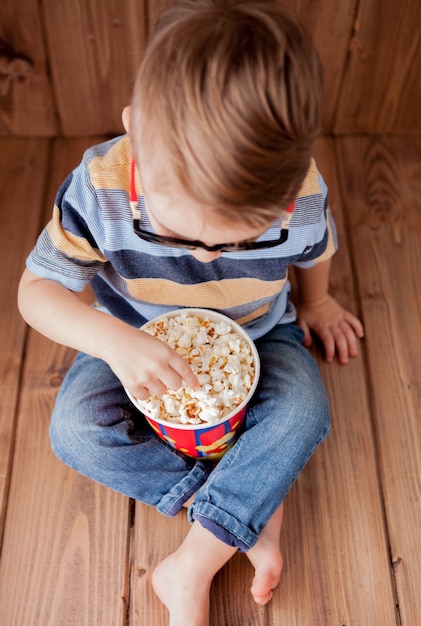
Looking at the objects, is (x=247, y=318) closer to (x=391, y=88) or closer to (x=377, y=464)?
(x=377, y=464)

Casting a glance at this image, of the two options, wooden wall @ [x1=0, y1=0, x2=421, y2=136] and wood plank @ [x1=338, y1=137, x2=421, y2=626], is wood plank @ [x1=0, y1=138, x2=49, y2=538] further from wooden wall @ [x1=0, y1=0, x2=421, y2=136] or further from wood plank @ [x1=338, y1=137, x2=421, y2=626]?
wood plank @ [x1=338, y1=137, x2=421, y2=626]

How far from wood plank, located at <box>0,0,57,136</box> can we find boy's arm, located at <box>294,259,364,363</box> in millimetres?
584

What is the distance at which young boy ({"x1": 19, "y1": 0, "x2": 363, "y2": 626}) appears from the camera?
1.88 ft

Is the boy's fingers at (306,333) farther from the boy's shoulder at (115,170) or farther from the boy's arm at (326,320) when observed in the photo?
the boy's shoulder at (115,170)

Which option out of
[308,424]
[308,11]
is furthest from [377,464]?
[308,11]

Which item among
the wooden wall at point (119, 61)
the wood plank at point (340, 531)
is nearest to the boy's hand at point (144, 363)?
the wood plank at point (340, 531)

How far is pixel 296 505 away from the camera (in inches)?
39.7

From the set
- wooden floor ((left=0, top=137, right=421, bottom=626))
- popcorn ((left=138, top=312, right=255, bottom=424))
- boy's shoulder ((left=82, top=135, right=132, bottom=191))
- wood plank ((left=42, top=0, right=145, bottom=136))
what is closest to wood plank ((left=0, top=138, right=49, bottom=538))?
wooden floor ((left=0, top=137, right=421, bottom=626))

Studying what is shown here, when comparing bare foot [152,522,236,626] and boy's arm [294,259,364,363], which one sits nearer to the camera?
bare foot [152,522,236,626]

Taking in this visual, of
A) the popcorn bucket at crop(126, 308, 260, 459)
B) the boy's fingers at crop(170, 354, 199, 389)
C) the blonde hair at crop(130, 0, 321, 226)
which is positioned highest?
the blonde hair at crop(130, 0, 321, 226)

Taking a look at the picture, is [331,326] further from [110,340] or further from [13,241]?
[13,241]

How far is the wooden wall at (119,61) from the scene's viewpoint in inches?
43.9

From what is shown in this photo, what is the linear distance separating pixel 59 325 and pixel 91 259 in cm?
10

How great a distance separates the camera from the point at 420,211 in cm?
128
